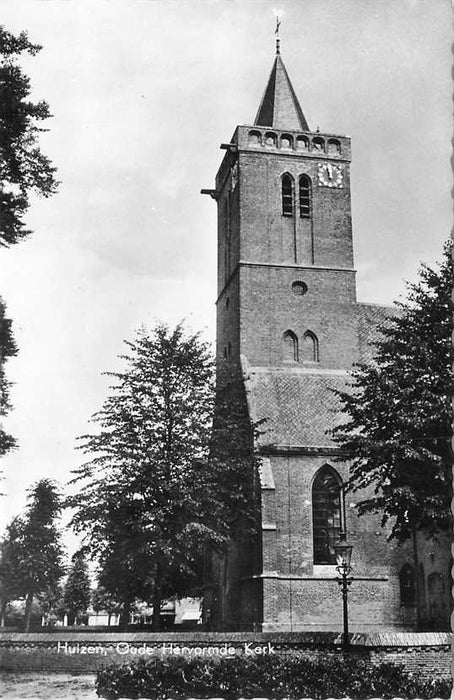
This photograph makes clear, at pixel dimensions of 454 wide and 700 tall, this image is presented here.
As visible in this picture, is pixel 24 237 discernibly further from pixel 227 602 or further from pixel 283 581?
pixel 227 602

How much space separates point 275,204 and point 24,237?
20661 millimetres

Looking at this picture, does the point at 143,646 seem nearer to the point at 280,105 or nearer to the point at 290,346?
the point at 290,346

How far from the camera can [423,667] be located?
14.7 meters

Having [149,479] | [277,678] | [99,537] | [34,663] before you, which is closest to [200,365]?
[149,479]

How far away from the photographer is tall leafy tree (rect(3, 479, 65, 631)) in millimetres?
33406

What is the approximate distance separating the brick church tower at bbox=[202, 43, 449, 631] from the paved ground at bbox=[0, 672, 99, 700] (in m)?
12.0

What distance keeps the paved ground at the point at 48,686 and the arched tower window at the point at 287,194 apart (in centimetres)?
2347

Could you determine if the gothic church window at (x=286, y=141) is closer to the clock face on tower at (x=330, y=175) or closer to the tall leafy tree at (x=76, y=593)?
the clock face on tower at (x=330, y=175)

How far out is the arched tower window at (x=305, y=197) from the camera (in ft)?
114

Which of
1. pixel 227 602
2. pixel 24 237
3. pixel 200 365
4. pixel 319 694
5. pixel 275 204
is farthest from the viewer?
pixel 275 204

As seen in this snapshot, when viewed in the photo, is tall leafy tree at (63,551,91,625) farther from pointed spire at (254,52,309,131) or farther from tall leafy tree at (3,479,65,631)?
pointed spire at (254,52,309,131)

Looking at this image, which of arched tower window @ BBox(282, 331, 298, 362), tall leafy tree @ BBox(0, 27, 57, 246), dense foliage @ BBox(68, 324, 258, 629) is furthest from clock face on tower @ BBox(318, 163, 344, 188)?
tall leafy tree @ BBox(0, 27, 57, 246)

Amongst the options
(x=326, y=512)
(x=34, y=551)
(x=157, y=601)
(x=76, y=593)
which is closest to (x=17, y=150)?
(x=157, y=601)

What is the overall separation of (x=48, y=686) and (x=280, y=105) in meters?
28.6
